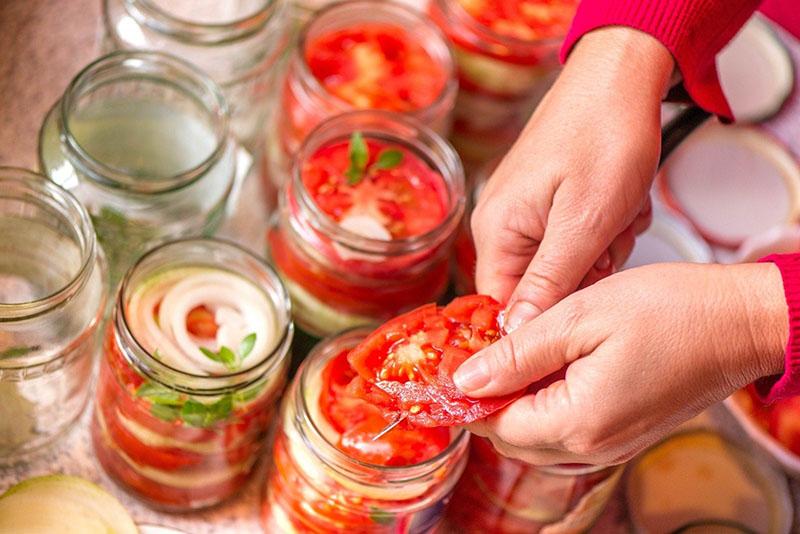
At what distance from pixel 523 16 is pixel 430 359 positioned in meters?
0.77

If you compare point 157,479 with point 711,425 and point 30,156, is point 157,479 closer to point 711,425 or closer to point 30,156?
point 30,156

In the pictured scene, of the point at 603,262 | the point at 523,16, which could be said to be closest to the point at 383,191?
the point at 603,262

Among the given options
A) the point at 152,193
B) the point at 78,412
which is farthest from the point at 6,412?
Result: the point at 152,193

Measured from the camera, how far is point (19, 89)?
5.50 ft

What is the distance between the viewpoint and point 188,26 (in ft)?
5.24

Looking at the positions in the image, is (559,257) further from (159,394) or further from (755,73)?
(755,73)

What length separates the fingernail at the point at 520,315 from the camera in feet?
3.99

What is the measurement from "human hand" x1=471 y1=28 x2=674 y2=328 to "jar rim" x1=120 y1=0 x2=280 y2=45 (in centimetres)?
51

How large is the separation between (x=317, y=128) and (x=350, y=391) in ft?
1.35

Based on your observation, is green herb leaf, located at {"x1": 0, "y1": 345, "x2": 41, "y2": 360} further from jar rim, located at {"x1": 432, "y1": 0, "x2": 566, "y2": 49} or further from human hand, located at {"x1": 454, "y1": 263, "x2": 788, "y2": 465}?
jar rim, located at {"x1": 432, "y1": 0, "x2": 566, "y2": 49}

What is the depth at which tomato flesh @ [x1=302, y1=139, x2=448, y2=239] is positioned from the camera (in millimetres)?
1502

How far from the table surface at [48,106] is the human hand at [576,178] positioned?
39cm

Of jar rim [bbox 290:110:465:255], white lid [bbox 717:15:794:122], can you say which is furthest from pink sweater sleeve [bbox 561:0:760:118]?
white lid [bbox 717:15:794:122]

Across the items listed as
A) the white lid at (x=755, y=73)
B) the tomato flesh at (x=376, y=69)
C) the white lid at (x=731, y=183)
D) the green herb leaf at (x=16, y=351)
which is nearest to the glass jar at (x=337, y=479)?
the green herb leaf at (x=16, y=351)
